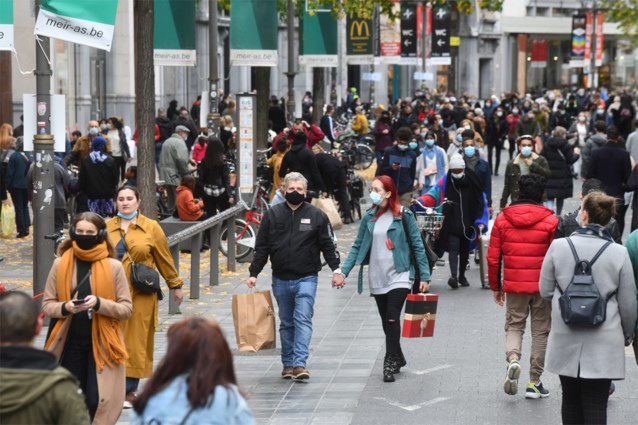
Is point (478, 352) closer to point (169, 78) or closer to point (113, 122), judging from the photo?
point (113, 122)

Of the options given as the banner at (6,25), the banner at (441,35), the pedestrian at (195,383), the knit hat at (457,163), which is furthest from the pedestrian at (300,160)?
the banner at (441,35)

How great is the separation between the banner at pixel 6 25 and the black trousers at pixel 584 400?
6484 mm

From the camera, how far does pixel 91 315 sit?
822cm

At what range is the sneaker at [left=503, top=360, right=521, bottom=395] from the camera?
10227mm

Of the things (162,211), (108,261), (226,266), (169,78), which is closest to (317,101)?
(169,78)

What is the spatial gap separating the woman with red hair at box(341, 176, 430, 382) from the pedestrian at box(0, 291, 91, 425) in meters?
6.11

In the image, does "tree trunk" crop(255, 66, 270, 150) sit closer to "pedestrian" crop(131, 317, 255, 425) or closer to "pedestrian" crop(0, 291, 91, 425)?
"pedestrian" crop(0, 291, 91, 425)

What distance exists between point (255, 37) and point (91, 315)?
15.3 meters

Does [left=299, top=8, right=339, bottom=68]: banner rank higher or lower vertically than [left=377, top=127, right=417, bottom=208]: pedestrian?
higher

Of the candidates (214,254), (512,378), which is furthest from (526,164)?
(512,378)

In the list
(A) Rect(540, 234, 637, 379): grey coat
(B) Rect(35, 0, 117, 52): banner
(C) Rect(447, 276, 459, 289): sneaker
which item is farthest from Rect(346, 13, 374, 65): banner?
(A) Rect(540, 234, 637, 379): grey coat

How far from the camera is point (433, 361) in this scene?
1202 cm

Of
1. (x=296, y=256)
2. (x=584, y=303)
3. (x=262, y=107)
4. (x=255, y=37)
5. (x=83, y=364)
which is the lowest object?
(x=83, y=364)

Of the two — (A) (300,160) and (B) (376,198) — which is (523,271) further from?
(A) (300,160)
